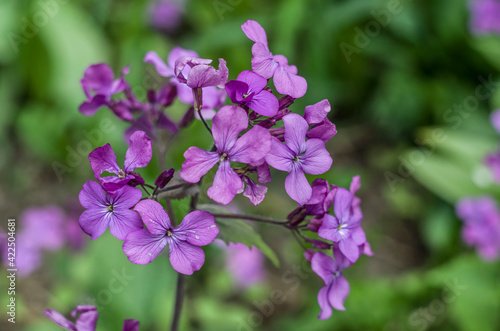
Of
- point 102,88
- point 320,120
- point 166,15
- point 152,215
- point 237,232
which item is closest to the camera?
point 152,215

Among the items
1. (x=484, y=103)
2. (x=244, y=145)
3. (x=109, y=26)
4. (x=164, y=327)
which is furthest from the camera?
(x=109, y=26)

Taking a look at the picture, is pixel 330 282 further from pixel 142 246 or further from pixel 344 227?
pixel 142 246

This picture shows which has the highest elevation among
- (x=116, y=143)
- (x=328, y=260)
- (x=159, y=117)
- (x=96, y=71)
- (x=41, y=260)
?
(x=96, y=71)

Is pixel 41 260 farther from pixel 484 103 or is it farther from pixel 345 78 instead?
pixel 484 103

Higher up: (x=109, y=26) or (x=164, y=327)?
(x=109, y=26)

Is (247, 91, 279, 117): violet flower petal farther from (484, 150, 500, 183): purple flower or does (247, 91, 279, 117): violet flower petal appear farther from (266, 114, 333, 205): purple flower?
(484, 150, 500, 183): purple flower

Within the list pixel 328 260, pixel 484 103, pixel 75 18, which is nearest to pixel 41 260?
pixel 75 18

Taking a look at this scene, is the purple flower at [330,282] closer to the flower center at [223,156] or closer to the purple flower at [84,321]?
the flower center at [223,156]

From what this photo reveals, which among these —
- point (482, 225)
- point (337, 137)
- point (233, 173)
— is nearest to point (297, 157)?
point (233, 173)
